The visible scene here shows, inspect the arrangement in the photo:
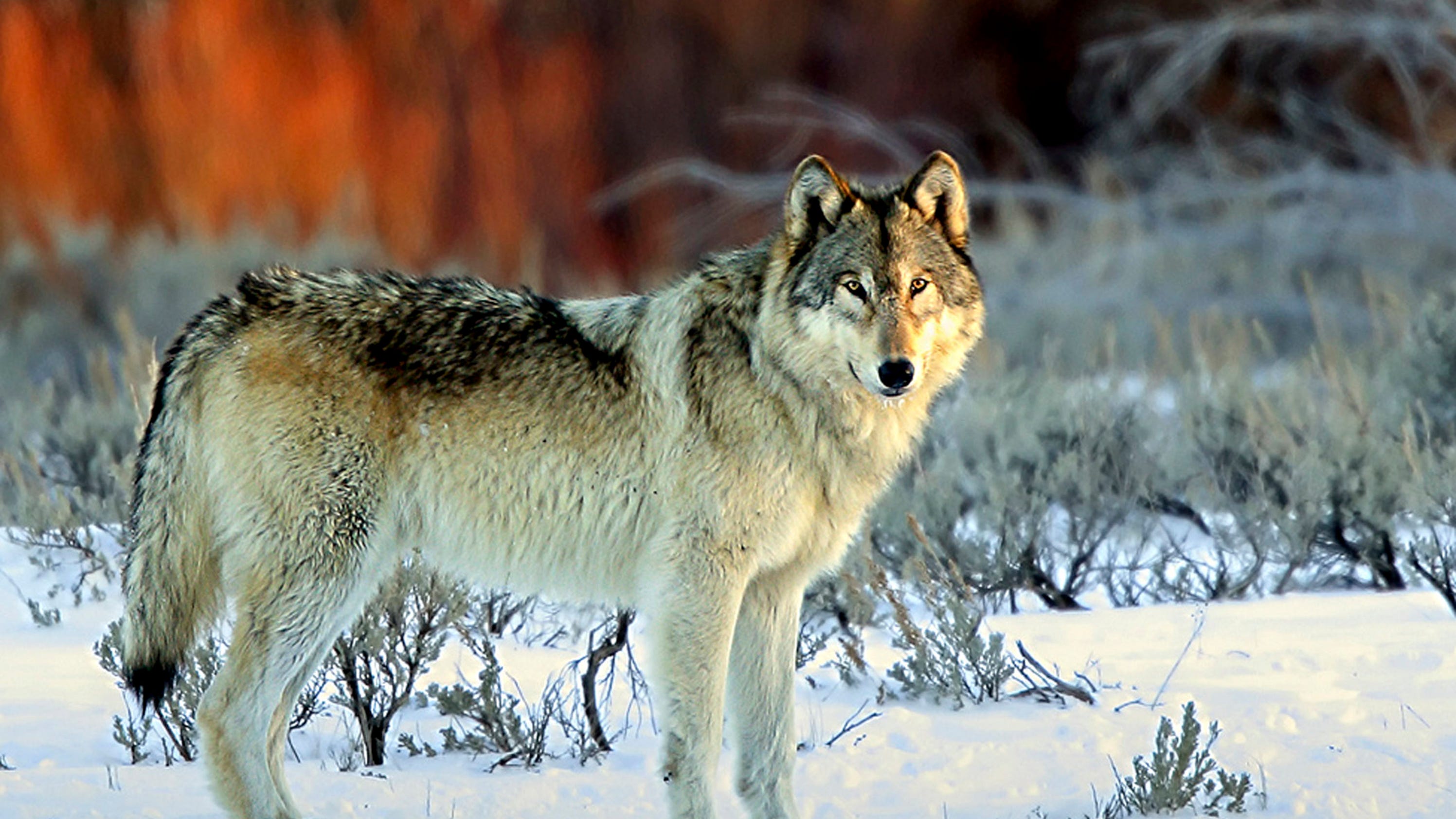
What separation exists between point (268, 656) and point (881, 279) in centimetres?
182

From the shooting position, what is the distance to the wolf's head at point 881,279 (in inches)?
152

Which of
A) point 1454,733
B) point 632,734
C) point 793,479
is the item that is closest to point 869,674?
point 632,734

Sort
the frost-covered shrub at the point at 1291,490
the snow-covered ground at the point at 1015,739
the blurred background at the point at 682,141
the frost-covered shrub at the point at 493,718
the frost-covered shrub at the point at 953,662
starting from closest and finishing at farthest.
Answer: the snow-covered ground at the point at 1015,739 < the frost-covered shrub at the point at 493,718 < the frost-covered shrub at the point at 953,662 < the frost-covered shrub at the point at 1291,490 < the blurred background at the point at 682,141

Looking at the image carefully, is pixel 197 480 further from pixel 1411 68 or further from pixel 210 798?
pixel 1411 68

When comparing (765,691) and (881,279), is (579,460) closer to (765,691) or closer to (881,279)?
(765,691)

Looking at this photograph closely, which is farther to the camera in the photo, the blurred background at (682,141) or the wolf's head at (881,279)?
the blurred background at (682,141)

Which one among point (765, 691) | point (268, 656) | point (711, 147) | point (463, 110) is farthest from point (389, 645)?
point (711, 147)

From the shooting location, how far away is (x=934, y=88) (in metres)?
13.8

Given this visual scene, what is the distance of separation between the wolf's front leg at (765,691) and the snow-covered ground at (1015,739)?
184mm

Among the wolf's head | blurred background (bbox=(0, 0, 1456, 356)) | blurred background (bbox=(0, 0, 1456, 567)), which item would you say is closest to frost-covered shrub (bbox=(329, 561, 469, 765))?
the wolf's head

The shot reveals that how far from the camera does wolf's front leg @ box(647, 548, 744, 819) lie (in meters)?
3.83

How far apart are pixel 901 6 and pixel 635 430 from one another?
420 inches

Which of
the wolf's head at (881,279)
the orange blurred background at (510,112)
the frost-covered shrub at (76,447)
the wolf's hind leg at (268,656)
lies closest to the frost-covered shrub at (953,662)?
the wolf's head at (881,279)

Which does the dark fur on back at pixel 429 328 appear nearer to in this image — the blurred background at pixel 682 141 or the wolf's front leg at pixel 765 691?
the wolf's front leg at pixel 765 691
